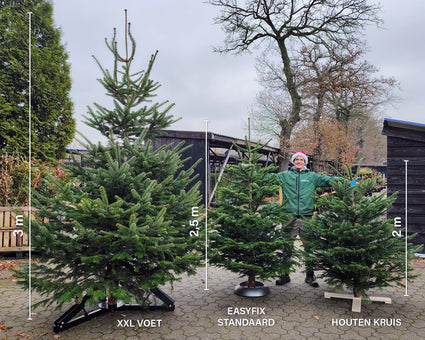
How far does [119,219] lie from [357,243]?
9.84 ft

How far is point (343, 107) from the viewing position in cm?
2580

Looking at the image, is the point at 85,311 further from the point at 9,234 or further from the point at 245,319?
the point at 9,234

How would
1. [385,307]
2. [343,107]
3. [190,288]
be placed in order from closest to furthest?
[385,307]
[190,288]
[343,107]

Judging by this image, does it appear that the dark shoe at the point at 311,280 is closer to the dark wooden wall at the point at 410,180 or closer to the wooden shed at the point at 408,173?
the wooden shed at the point at 408,173

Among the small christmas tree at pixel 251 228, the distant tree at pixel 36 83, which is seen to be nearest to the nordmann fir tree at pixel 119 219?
the small christmas tree at pixel 251 228

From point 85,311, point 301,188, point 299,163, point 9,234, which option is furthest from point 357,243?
point 9,234

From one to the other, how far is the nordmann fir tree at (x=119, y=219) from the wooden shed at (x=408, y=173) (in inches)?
198

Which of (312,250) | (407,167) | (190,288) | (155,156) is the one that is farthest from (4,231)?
(407,167)

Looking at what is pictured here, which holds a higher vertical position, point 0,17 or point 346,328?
point 0,17

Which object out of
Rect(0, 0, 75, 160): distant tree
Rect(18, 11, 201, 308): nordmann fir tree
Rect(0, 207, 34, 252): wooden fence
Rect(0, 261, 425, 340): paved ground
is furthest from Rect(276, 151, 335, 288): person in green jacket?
Rect(0, 0, 75, 160): distant tree

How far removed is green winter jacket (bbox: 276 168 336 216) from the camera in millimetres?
5652

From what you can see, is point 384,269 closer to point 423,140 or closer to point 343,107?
point 423,140

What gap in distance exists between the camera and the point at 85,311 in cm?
441

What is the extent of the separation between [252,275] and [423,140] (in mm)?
4811
